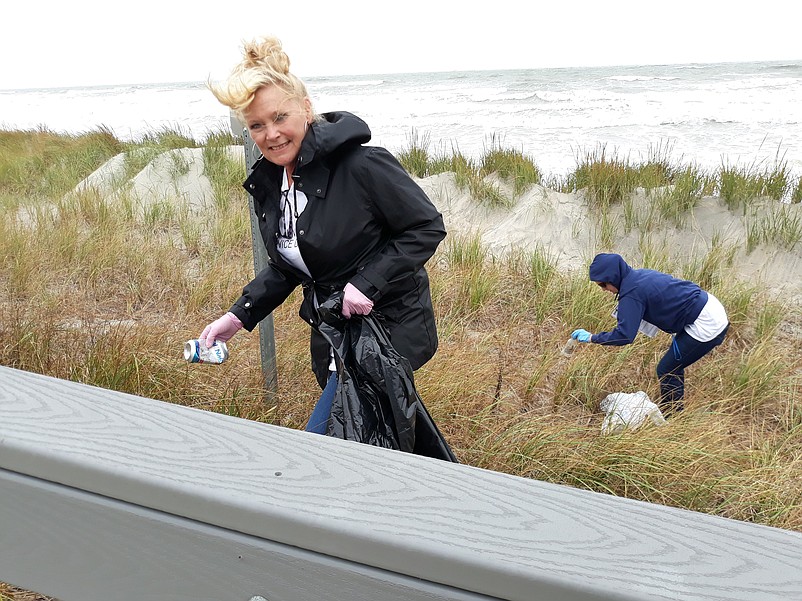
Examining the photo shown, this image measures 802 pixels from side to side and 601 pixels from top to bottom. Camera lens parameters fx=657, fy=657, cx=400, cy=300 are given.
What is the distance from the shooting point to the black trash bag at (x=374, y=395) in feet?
6.73

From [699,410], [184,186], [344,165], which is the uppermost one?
[344,165]

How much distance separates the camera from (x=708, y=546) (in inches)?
28.1

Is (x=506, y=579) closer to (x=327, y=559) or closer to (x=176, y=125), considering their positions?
(x=327, y=559)

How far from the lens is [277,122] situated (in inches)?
82.3

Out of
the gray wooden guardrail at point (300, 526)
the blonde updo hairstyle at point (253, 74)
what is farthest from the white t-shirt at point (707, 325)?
the gray wooden guardrail at point (300, 526)

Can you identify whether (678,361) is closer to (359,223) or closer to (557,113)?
(359,223)

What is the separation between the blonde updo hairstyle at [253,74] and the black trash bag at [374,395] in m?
0.68

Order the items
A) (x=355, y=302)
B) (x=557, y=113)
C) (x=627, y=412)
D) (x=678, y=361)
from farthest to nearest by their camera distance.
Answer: (x=557, y=113)
(x=678, y=361)
(x=627, y=412)
(x=355, y=302)

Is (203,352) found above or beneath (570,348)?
above

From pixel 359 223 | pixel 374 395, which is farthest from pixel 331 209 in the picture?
pixel 374 395

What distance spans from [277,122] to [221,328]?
85 cm

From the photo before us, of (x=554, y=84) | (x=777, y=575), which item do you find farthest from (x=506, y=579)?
(x=554, y=84)

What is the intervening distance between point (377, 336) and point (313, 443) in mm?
1239

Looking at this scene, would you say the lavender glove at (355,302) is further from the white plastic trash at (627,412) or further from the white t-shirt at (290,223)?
the white plastic trash at (627,412)
